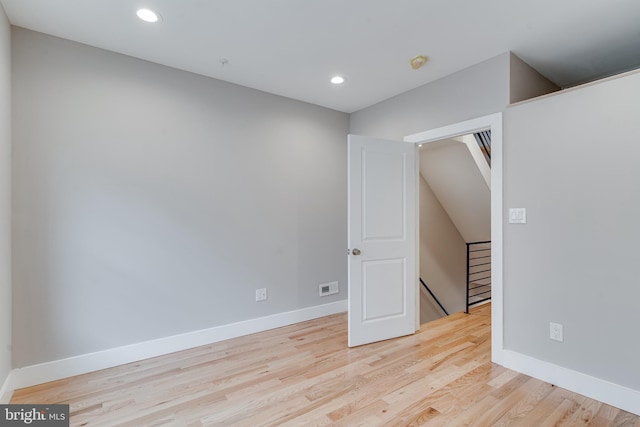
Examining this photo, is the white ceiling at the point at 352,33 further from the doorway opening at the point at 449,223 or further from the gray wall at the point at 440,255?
the gray wall at the point at 440,255

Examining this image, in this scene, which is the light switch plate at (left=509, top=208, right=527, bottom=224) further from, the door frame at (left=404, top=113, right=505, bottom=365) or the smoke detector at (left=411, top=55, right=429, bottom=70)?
the smoke detector at (left=411, top=55, right=429, bottom=70)

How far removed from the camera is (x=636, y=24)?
211 centimetres

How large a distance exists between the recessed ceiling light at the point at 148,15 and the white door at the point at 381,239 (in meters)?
1.79

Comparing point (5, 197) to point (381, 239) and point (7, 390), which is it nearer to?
point (7, 390)

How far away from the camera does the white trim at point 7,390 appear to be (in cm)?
194

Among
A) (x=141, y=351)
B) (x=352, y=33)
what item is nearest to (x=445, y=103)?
(x=352, y=33)

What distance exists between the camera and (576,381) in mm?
2143

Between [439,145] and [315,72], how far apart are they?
2004mm

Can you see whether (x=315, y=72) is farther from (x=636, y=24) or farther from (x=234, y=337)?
(x=234, y=337)

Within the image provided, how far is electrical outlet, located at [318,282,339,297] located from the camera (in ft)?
12.3

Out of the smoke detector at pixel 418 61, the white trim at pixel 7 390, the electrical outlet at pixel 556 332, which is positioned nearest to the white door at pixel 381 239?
the smoke detector at pixel 418 61

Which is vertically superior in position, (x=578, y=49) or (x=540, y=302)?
(x=578, y=49)

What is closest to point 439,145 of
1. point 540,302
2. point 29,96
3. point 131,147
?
point 540,302

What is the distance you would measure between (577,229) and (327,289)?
2.56m
